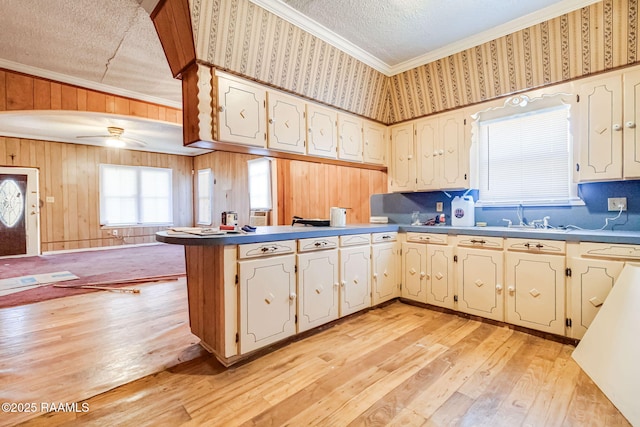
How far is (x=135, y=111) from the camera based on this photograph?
14.6 ft

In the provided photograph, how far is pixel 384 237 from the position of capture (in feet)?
10.4

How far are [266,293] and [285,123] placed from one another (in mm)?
1557

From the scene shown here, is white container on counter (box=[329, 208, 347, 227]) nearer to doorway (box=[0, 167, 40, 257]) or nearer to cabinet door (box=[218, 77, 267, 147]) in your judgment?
cabinet door (box=[218, 77, 267, 147])

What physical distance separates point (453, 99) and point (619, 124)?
4.51 ft

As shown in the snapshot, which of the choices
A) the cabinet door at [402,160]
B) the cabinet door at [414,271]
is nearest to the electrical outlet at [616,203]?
the cabinet door at [414,271]

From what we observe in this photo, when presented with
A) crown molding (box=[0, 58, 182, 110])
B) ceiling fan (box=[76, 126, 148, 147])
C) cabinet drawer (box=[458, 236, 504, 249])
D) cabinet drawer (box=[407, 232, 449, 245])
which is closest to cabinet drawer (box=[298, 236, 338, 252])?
cabinet drawer (box=[407, 232, 449, 245])

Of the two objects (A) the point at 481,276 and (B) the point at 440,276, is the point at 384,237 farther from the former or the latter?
(A) the point at 481,276

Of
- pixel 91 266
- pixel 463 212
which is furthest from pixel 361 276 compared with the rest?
pixel 91 266

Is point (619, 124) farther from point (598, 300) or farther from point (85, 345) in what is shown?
point (85, 345)

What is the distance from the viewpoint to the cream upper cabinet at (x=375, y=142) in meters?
3.57

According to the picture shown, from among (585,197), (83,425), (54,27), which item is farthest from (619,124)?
(54,27)

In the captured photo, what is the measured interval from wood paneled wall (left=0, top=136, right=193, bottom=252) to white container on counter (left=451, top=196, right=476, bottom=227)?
25.4 ft

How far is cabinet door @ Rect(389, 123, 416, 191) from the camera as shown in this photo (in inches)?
141

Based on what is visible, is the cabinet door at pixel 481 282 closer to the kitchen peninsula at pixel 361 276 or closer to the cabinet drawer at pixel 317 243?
the kitchen peninsula at pixel 361 276
